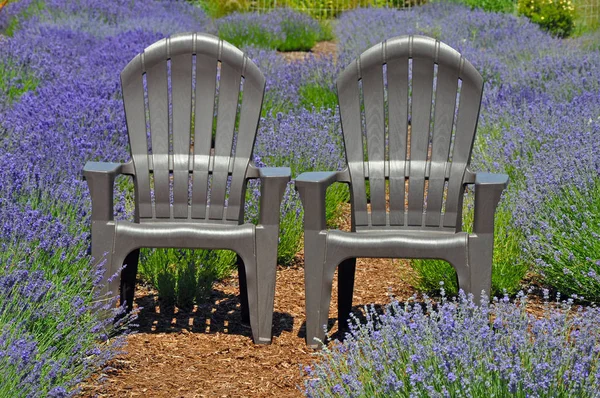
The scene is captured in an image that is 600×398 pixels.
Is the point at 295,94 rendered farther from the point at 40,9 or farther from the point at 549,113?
the point at 40,9

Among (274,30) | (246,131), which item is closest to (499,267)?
(246,131)

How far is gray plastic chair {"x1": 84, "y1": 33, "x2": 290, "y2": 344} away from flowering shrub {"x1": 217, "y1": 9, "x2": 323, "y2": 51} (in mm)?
8219

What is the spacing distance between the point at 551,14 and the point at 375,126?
35.7ft

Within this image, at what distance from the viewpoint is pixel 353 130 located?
4.13 meters

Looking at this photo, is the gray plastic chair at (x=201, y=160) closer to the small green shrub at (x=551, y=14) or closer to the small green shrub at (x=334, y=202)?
the small green shrub at (x=334, y=202)

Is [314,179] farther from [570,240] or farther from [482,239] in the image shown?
[570,240]

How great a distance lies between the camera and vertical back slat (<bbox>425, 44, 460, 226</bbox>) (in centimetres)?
407

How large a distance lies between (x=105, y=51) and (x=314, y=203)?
544 centimetres

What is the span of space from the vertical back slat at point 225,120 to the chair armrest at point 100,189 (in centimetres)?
49

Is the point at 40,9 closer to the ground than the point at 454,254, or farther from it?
farther from it

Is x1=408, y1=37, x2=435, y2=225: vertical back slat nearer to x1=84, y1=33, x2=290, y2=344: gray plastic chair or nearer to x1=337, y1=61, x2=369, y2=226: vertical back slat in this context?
x1=337, y1=61, x2=369, y2=226: vertical back slat

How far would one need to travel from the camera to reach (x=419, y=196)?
413 cm

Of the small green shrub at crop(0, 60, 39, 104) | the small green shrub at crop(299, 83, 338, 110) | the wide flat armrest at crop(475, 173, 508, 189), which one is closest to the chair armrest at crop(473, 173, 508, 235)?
the wide flat armrest at crop(475, 173, 508, 189)

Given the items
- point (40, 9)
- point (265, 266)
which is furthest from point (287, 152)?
point (40, 9)
